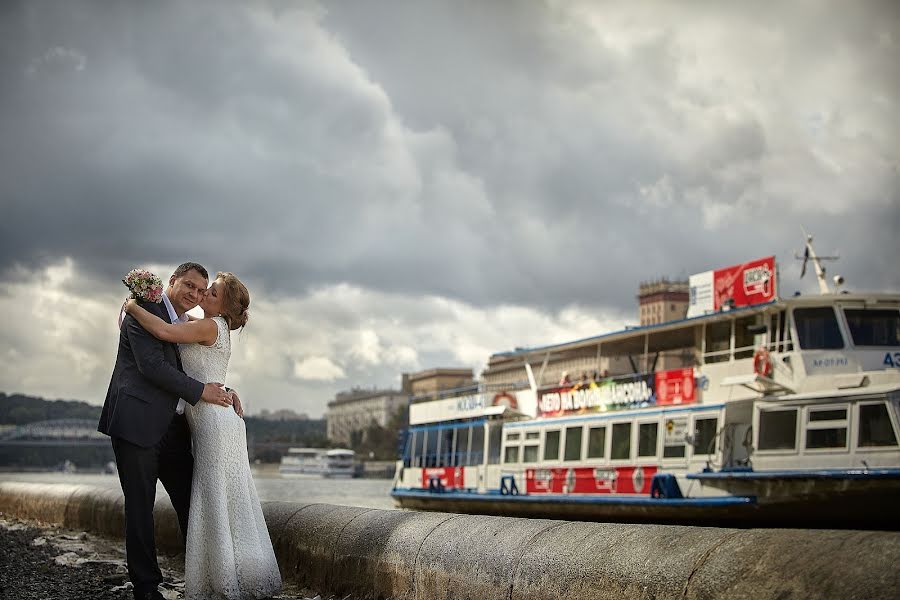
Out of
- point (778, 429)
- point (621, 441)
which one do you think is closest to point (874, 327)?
point (778, 429)

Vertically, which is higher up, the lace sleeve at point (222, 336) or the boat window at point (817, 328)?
the boat window at point (817, 328)

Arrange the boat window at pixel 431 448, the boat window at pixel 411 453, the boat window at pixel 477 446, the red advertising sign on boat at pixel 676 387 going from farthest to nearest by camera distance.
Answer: the boat window at pixel 411 453, the boat window at pixel 431 448, the boat window at pixel 477 446, the red advertising sign on boat at pixel 676 387

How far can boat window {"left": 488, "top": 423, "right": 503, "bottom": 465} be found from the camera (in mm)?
25703

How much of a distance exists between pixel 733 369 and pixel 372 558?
591 inches

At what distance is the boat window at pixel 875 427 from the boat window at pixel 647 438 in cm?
457

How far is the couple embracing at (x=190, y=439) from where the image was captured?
219 inches

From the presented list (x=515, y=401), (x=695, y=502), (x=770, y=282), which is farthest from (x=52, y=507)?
(x=515, y=401)

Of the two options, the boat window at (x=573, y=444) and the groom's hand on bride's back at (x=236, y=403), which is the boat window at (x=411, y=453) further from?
the groom's hand on bride's back at (x=236, y=403)

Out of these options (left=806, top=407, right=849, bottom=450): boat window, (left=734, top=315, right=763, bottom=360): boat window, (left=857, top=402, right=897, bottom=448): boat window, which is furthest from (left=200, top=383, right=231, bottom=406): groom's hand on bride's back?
(left=734, top=315, right=763, bottom=360): boat window

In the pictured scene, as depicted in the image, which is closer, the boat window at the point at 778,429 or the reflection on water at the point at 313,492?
the boat window at the point at 778,429

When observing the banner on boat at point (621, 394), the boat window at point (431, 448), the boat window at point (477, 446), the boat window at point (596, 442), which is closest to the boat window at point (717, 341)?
the banner on boat at point (621, 394)

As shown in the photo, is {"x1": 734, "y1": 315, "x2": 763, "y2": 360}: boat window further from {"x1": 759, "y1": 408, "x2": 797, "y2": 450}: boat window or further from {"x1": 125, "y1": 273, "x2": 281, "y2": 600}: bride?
{"x1": 125, "y1": 273, "x2": 281, "y2": 600}: bride

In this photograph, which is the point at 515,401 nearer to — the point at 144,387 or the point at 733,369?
the point at 733,369

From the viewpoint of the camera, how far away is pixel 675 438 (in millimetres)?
19828
